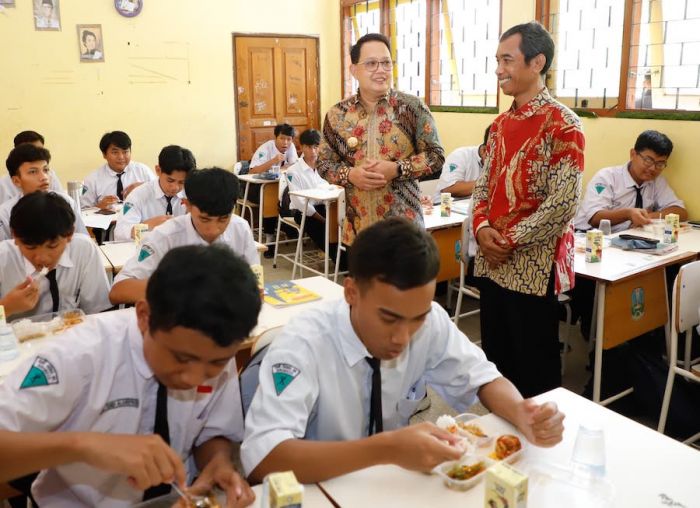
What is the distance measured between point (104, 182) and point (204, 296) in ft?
14.8

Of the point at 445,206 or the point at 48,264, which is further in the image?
the point at 445,206

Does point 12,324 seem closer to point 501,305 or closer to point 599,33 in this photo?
point 501,305

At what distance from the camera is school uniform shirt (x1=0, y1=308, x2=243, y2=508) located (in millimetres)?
1148

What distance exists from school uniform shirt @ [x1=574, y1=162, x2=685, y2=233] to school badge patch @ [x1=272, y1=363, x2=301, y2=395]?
334 centimetres

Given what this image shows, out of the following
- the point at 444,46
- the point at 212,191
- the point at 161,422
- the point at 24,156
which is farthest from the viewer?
the point at 444,46

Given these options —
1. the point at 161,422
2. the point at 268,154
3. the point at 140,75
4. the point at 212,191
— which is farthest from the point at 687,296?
the point at 140,75

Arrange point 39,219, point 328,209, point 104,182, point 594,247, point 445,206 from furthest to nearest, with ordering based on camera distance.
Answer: point 104,182
point 328,209
point 445,206
point 594,247
point 39,219

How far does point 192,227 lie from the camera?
261 centimetres

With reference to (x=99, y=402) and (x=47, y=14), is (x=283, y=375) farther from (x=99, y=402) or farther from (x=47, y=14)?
(x=47, y=14)

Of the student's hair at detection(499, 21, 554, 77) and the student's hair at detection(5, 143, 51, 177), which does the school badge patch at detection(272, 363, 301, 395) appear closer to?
the student's hair at detection(499, 21, 554, 77)

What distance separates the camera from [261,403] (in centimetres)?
126

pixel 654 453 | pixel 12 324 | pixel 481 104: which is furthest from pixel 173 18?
pixel 654 453

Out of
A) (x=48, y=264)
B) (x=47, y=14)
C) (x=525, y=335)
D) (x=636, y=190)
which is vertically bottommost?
(x=525, y=335)

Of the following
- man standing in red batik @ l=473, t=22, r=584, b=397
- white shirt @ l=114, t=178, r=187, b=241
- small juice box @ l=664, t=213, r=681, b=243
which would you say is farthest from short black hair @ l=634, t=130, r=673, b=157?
white shirt @ l=114, t=178, r=187, b=241
